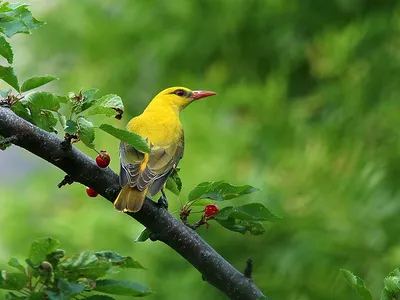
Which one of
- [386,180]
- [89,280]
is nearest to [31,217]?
[386,180]

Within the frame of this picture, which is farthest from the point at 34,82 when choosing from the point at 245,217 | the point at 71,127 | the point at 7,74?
the point at 245,217

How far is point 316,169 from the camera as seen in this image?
4934mm

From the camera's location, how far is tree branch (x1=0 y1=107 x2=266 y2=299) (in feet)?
4.63

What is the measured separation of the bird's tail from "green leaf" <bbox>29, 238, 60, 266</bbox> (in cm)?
15

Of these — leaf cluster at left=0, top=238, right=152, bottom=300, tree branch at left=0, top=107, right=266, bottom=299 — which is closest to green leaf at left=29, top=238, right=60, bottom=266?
leaf cluster at left=0, top=238, right=152, bottom=300

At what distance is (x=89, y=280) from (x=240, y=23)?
155 inches

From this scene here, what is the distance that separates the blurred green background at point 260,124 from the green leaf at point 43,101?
2932 millimetres

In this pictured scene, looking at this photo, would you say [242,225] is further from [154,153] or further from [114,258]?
[154,153]

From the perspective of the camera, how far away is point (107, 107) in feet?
4.92

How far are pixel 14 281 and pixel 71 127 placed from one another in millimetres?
257

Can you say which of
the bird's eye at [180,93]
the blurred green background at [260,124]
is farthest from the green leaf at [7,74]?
the blurred green background at [260,124]

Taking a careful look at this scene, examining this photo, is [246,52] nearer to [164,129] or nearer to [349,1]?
[349,1]

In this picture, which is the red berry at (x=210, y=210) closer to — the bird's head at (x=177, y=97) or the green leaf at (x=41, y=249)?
the green leaf at (x=41, y=249)

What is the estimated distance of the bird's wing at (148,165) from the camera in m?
1.97
